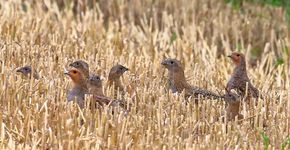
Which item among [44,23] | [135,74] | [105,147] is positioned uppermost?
[44,23]

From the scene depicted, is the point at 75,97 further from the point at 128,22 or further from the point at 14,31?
the point at 128,22

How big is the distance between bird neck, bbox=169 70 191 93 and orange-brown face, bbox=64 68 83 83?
109cm

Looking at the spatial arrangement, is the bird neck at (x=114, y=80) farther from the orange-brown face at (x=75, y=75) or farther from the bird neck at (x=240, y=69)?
the bird neck at (x=240, y=69)

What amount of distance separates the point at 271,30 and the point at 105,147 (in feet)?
24.5

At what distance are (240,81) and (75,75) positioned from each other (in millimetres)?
1820

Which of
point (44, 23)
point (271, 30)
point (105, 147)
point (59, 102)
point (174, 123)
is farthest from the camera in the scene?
point (271, 30)

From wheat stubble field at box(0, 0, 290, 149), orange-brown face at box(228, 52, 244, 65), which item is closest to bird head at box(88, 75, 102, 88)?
wheat stubble field at box(0, 0, 290, 149)

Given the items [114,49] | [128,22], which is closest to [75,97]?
[114,49]

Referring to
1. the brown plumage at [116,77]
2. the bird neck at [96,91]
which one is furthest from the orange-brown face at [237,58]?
the bird neck at [96,91]

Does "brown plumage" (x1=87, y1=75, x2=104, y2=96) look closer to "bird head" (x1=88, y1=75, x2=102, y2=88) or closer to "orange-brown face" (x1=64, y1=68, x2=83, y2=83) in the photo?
"bird head" (x1=88, y1=75, x2=102, y2=88)

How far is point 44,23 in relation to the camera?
38.1 feet

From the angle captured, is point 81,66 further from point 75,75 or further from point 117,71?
point 75,75

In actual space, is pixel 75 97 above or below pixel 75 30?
below

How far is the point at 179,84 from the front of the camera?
8.88 metres
